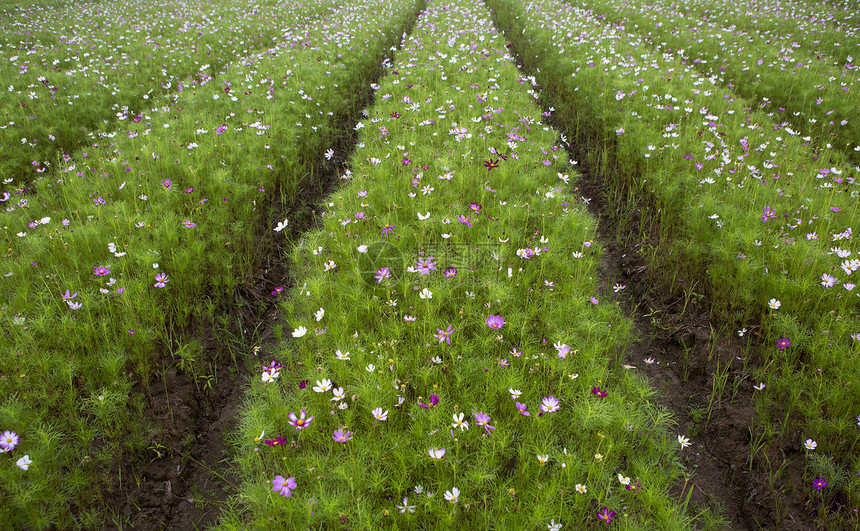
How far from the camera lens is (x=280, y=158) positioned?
6066mm

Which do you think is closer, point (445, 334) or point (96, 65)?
point (445, 334)

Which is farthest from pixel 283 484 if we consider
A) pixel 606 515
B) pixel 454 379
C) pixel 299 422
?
pixel 606 515

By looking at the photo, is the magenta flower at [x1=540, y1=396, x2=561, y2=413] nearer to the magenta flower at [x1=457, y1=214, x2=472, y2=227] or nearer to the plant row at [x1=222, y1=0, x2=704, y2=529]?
the plant row at [x1=222, y1=0, x2=704, y2=529]

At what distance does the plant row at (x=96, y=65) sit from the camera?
6.52 meters

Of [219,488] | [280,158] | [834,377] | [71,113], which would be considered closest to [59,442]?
[219,488]

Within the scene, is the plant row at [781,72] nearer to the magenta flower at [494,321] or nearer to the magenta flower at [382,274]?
the magenta flower at [494,321]

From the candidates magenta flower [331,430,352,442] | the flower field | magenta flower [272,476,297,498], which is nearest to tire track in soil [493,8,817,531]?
the flower field

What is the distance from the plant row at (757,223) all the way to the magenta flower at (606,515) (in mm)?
1444

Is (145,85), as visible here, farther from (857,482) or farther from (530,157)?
(857,482)

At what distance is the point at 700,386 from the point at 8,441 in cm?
467

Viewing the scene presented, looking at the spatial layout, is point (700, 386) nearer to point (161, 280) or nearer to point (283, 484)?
point (283, 484)

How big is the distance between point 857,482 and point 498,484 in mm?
2014

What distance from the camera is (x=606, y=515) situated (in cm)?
218

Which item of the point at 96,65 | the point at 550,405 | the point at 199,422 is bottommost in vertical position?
the point at 199,422
